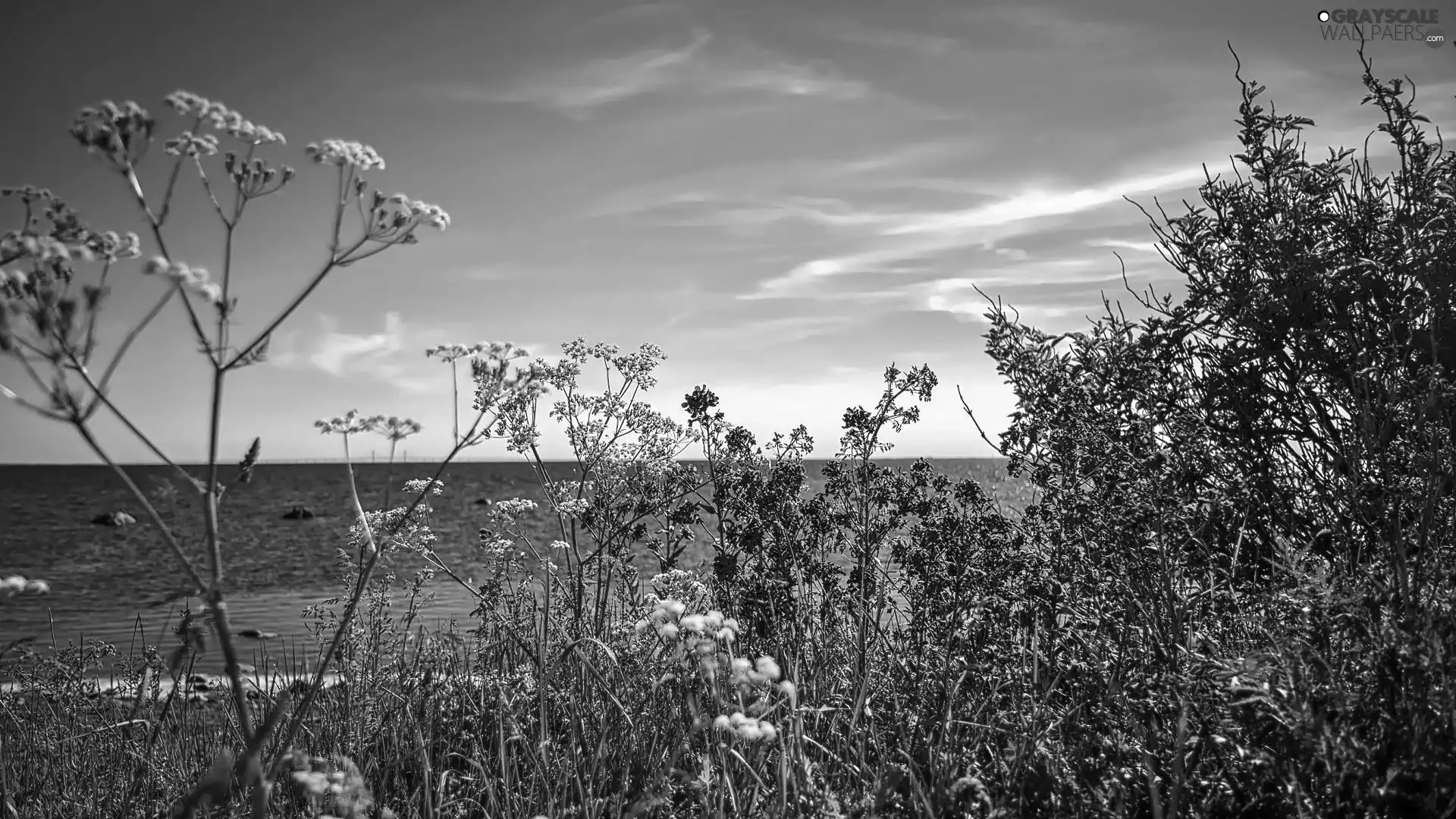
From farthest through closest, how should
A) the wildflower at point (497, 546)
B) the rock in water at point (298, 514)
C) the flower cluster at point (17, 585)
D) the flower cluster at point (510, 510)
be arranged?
the rock in water at point (298, 514) < the flower cluster at point (510, 510) < the wildflower at point (497, 546) < the flower cluster at point (17, 585)

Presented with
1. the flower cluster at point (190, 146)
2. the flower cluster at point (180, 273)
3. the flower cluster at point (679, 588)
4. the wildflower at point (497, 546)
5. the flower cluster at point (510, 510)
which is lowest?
the flower cluster at point (679, 588)

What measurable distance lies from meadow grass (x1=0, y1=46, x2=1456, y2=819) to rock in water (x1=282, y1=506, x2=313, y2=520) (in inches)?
1909

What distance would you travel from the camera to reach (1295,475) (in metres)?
3.77

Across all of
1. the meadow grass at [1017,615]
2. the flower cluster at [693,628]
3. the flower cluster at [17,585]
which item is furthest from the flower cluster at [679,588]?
the flower cluster at [17,585]

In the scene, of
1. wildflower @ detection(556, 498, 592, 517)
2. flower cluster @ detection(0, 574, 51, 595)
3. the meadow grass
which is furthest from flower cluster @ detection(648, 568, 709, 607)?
flower cluster @ detection(0, 574, 51, 595)

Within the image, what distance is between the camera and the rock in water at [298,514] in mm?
48625

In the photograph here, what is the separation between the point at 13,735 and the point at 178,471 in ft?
16.0

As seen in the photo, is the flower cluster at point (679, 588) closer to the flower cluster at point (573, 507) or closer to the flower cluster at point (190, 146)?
the flower cluster at point (573, 507)

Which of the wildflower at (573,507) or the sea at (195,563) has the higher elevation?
the wildflower at (573,507)

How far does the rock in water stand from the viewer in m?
48.6

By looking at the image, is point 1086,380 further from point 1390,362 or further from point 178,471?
point 178,471

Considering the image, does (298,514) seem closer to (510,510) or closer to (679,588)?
(510,510)

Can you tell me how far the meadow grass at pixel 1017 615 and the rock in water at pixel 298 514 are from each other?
48489 mm

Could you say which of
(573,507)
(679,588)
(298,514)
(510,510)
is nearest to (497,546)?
(510,510)
